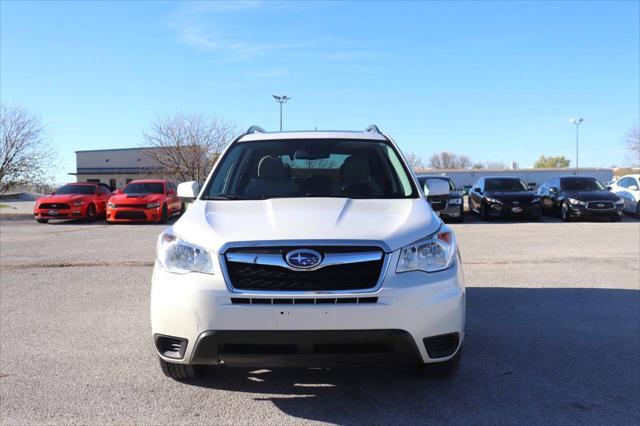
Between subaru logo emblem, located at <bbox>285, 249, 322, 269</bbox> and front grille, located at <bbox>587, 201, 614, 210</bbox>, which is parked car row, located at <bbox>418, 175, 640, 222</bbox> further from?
subaru logo emblem, located at <bbox>285, 249, 322, 269</bbox>

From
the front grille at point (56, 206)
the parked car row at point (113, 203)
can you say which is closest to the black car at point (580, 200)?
the parked car row at point (113, 203)

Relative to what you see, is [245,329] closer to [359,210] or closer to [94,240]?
[359,210]

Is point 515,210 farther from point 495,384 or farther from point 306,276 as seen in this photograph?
point 306,276

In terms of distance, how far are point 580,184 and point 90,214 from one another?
59.6 feet

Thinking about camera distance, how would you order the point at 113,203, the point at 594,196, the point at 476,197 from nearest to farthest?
the point at 594,196 → the point at 113,203 → the point at 476,197

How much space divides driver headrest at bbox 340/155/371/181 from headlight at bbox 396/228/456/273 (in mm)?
1403

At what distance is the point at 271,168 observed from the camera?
184 inches

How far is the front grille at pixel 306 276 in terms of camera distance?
10.0ft

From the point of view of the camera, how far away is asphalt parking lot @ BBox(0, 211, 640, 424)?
328cm

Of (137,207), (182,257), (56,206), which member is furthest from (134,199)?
(182,257)

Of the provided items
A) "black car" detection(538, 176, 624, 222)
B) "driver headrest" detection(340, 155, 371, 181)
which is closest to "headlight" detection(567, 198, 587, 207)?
"black car" detection(538, 176, 624, 222)

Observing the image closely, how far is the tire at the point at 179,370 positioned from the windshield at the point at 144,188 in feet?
55.4

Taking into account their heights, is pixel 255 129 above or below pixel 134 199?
above

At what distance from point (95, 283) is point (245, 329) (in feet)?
17.3
